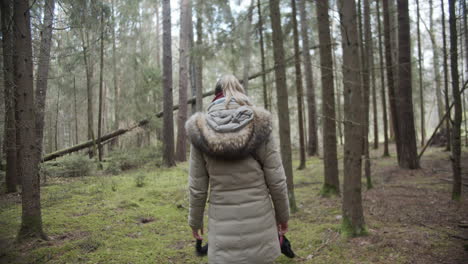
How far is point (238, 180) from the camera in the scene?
214 cm

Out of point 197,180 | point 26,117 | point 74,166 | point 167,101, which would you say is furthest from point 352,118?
point 74,166

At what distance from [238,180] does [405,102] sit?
8.87 metres

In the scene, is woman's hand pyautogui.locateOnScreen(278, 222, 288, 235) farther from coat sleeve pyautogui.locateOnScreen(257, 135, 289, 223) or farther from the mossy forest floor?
the mossy forest floor

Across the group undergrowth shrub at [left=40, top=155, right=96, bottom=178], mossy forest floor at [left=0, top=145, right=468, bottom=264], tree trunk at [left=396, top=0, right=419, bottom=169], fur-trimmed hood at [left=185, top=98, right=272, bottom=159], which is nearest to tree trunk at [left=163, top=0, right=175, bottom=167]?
undergrowth shrub at [left=40, top=155, right=96, bottom=178]

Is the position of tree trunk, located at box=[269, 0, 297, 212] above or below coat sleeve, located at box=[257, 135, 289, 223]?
above

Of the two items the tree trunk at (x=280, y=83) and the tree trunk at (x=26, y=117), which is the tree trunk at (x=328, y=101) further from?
the tree trunk at (x=26, y=117)

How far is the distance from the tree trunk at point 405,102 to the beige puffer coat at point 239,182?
8.46 meters

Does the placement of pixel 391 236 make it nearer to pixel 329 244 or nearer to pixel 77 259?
pixel 329 244

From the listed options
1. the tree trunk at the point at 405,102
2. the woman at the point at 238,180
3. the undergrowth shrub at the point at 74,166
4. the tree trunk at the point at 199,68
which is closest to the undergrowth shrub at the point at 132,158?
the undergrowth shrub at the point at 74,166

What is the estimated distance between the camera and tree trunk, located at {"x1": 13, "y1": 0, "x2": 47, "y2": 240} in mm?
4219

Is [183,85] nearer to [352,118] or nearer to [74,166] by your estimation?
[74,166]

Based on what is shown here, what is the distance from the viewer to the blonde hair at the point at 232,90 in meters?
2.23

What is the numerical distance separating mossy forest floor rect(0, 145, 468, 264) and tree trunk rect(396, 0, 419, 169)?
61 centimetres

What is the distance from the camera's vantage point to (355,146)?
4.05 metres
